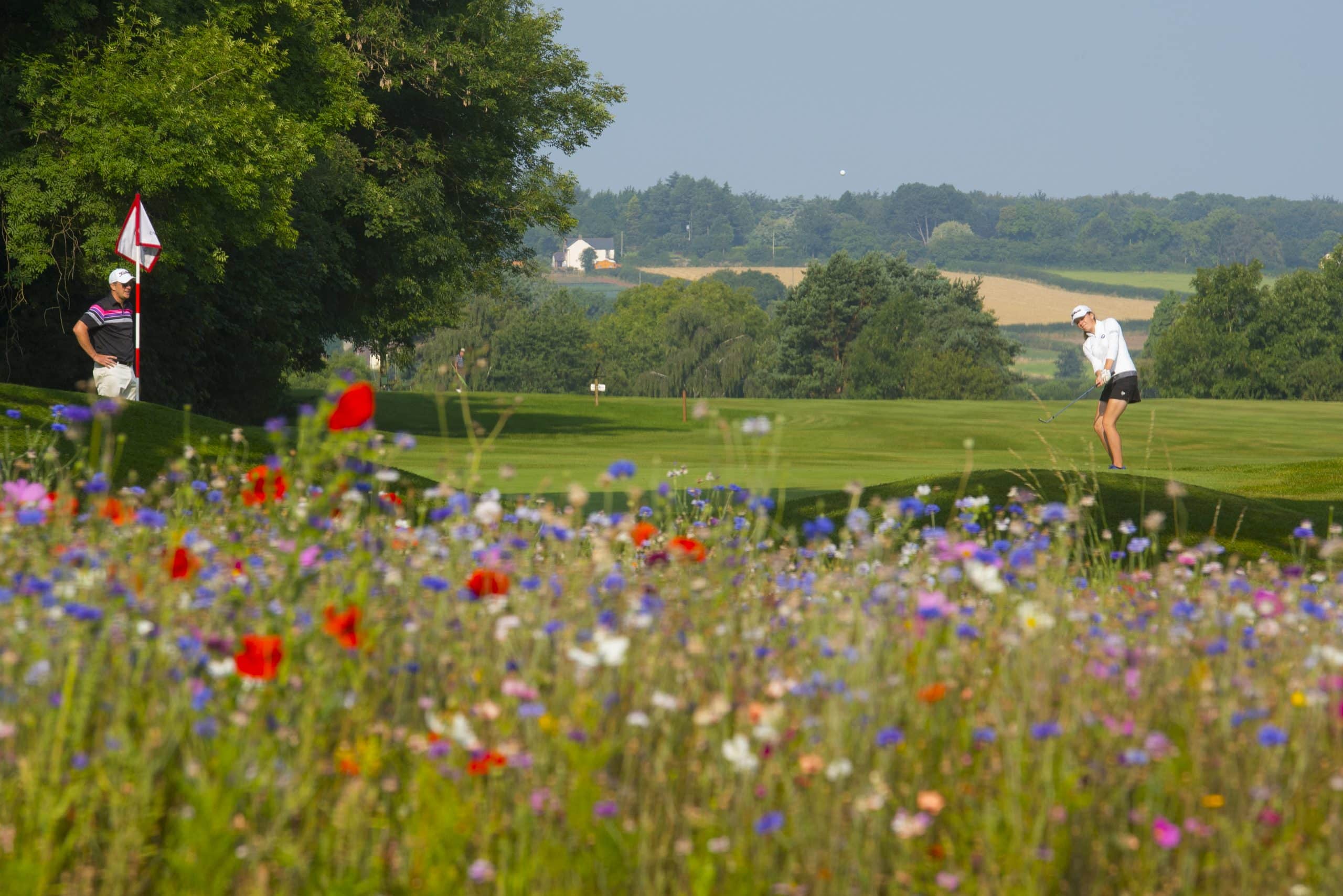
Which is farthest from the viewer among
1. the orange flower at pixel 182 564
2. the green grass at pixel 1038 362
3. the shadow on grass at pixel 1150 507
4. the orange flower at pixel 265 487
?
the green grass at pixel 1038 362

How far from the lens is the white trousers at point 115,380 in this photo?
14.1 meters

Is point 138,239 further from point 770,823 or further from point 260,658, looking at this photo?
point 770,823

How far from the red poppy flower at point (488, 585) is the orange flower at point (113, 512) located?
133 centimetres

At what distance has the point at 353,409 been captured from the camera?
4066 millimetres

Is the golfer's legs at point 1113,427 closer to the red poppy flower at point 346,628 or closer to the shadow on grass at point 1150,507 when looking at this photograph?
the shadow on grass at point 1150,507

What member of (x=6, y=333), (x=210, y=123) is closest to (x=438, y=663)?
(x=210, y=123)

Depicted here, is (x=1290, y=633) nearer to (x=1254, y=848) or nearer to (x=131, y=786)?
(x=1254, y=848)

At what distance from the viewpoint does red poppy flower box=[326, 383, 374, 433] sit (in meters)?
4.06

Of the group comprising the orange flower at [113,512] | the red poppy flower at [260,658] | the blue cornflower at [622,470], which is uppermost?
the blue cornflower at [622,470]

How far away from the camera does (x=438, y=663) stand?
4137 millimetres

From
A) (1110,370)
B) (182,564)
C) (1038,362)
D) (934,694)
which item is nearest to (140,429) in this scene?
(182,564)

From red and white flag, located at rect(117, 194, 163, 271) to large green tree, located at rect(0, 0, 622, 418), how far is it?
9.71ft

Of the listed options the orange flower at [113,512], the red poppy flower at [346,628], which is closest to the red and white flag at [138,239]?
the orange flower at [113,512]

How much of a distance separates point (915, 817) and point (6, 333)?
78.1 feet
